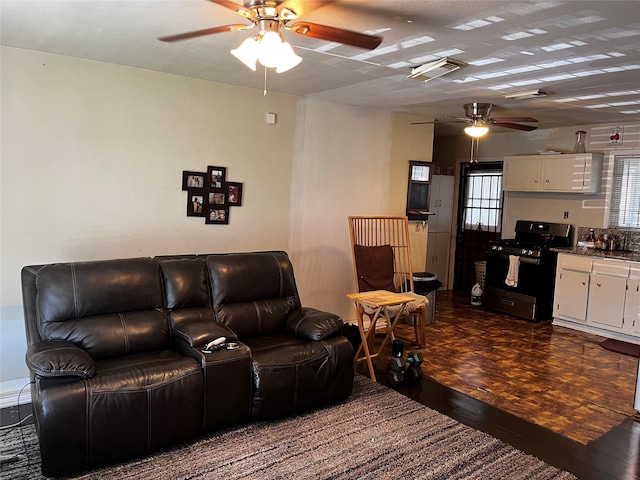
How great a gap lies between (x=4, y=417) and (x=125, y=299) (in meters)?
1.09

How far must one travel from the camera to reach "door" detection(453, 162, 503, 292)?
6914mm

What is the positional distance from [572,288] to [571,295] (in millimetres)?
82

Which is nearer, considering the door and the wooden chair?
the wooden chair

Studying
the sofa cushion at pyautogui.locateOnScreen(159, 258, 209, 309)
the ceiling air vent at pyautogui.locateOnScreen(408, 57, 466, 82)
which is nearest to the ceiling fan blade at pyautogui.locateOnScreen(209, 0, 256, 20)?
the ceiling air vent at pyautogui.locateOnScreen(408, 57, 466, 82)

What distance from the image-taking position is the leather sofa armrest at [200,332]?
2.88m

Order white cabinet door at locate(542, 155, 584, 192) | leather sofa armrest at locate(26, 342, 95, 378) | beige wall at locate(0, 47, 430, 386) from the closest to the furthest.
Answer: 1. leather sofa armrest at locate(26, 342, 95, 378)
2. beige wall at locate(0, 47, 430, 386)
3. white cabinet door at locate(542, 155, 584, 192)

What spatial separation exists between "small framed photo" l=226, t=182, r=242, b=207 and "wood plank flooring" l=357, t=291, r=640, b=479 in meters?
1.80

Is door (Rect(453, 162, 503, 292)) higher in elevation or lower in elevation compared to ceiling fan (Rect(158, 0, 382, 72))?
lower

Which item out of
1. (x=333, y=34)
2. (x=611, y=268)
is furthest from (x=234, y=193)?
(x=611, y=268)

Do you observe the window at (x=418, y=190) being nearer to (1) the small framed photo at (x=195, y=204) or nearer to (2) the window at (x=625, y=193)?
(2) the window at (x=625, y=193)

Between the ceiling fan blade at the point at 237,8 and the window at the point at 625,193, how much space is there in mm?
5056

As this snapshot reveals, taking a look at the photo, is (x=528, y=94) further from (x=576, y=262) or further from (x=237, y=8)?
(x=237, y=8)

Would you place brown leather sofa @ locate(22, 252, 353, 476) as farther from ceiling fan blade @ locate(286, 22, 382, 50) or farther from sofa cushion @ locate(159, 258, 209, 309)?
ceiling fan blade @ locate(286, 22, 382, 50)

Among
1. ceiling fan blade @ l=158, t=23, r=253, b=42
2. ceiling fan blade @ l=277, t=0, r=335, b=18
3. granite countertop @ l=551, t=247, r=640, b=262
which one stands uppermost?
ceiling fan blade @ l=277, t=0, r=335, b=18
